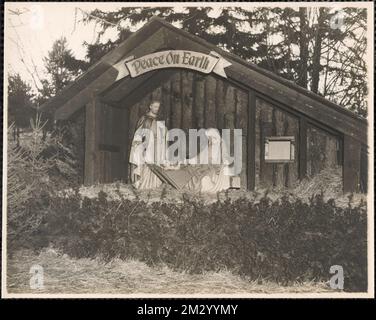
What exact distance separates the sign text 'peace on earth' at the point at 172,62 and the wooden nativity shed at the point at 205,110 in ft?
0.06

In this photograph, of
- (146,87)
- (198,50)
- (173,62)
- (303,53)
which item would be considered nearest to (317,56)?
(303,53)

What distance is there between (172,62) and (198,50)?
51cm

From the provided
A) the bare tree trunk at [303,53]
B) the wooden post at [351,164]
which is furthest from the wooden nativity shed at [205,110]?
the bare tree trunk at [303,53]

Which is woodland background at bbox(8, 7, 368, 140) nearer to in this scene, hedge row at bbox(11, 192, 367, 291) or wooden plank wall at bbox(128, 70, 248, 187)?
wooden plank wall at bbox(128, 70, 248, 187)

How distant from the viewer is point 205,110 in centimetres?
1177

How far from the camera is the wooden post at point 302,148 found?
1113cm

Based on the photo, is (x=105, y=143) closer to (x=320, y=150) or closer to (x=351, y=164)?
(x=320, y=150)

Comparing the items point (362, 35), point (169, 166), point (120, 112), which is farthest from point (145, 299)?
point (362, 35)

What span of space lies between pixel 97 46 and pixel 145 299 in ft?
15.1

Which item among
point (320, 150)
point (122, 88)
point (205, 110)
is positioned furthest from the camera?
point (205, 110)

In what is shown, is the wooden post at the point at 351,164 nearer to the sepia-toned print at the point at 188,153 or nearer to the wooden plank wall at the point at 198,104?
the sepia-toned print at the point at 188,153

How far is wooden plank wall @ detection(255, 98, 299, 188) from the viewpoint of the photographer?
1128cm

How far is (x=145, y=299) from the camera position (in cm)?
1005

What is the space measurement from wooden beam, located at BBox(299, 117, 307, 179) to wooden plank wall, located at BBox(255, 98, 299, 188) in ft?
0.27
